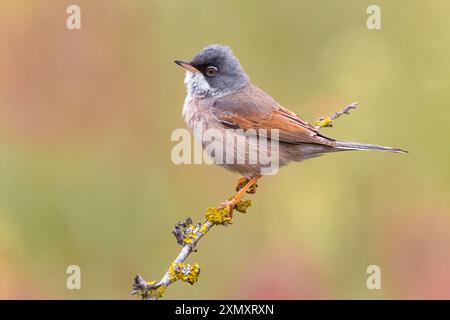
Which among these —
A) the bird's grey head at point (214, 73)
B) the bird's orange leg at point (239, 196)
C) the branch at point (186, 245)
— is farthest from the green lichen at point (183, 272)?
the bird's grey head at point (214, 73)

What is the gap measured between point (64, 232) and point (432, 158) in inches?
134

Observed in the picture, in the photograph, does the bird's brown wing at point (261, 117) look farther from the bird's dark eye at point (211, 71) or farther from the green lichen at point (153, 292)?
the green lichen at point (153, 292)

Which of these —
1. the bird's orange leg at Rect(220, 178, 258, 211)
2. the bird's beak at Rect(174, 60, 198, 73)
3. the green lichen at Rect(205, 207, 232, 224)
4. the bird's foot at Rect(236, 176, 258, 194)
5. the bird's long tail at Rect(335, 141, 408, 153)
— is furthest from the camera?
the bird's foot at Rect(236, 176, 258, 194)

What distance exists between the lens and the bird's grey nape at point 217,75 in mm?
5578

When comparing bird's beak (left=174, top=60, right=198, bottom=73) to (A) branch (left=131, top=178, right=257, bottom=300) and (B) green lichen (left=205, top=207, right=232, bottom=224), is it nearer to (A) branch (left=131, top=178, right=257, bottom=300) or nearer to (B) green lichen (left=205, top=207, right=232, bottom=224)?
(A) branch (left=131, top=178, right=257, bottom=300)

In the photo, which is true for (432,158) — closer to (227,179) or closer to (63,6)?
(227,179)

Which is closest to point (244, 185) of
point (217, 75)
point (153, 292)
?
point (217, 75)

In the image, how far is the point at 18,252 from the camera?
512cm

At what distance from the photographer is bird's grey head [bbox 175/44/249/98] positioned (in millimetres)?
5582

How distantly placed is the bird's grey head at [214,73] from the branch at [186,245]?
3.31 ft

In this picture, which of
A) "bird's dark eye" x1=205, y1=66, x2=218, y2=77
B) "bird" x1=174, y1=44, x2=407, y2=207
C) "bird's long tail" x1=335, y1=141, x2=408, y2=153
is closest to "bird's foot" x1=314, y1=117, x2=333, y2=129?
"bird" x1=174, y1=44, x2=407, y2=207

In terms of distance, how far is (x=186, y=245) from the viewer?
401 centimetres

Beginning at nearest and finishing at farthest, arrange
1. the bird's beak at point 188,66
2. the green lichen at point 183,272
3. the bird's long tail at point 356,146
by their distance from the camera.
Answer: the green lichen at point 183,272
the bird's long tail at point 356,146
the bird's beak at point 188,66

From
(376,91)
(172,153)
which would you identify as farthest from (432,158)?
(172,153)
